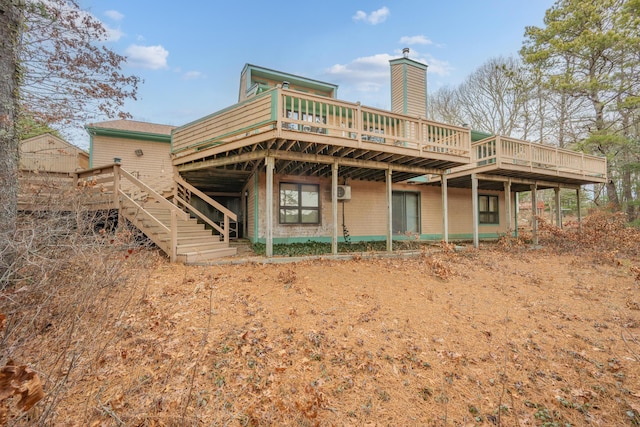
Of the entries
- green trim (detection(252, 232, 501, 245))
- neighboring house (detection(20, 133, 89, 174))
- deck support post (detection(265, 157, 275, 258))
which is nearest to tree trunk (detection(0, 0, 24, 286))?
deck support post (detection(265, 157, 275, 258))

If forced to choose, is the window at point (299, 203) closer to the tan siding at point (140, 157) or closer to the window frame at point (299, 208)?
the window frame at point (299, 208)

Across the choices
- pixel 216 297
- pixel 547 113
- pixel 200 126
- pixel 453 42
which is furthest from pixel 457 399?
pixel 547 113

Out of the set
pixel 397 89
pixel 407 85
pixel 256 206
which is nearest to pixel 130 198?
pixel 256 206

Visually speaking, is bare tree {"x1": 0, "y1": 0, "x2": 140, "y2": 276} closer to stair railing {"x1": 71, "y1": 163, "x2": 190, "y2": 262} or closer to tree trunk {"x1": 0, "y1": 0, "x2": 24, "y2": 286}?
tree trunk {"x1": 0, "y1": 0, "x2": 24, "y2": 286}

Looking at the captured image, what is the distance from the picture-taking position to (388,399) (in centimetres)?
261

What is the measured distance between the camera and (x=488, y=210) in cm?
1459

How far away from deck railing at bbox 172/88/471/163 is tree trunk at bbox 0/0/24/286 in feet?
12.8

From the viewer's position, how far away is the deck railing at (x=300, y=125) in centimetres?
637

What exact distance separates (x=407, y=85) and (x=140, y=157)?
14332 mm

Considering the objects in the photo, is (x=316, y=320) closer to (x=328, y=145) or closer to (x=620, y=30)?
(x=328, y=145)

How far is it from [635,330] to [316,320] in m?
4.84

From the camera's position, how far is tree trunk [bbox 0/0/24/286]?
377cm

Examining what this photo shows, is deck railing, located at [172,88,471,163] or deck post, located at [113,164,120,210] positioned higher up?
deck railing, located at [172,88,471,163]

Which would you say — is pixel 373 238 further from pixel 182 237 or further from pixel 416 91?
pixel 416 91
